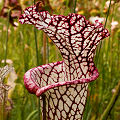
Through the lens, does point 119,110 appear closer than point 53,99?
No

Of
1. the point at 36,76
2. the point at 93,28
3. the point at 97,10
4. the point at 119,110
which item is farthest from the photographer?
the point at 97,10

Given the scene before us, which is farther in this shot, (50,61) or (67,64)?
(50,61)

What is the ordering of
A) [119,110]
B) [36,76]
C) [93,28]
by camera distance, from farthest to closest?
[119,110], [36,76], [93,28]

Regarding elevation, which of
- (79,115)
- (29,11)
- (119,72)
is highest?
(29,11)

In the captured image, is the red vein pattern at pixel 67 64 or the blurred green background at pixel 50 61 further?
the blurred green background at pixel 50 61

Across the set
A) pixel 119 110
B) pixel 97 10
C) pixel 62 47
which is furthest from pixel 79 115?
pixel 97 10

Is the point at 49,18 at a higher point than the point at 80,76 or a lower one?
higher

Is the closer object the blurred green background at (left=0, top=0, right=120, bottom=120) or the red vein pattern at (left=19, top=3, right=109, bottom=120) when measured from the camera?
the red vein pattern at (left=19, top=3, right=109, bottom=120)

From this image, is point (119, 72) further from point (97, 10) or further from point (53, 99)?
point (53, 99)
